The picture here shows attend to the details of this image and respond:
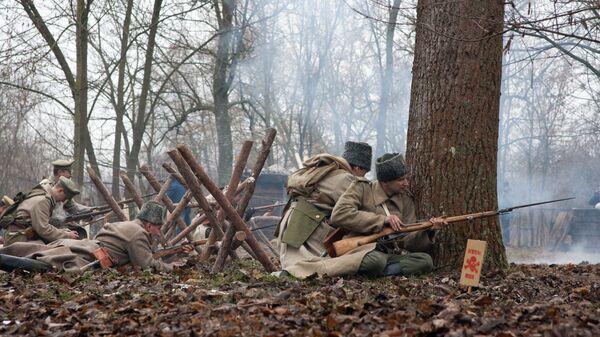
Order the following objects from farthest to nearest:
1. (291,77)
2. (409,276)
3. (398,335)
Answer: (291,77), (409,276), (398,335)

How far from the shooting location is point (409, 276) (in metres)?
9.15

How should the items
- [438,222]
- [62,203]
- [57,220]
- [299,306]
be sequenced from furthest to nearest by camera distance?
[62,203] → [57,220] → [438,222] → [299,306]

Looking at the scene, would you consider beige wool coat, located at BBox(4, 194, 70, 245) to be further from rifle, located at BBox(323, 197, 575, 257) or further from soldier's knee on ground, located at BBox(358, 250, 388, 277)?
soldier's knee on ground, located at BBox(358, 250, 388, 277)

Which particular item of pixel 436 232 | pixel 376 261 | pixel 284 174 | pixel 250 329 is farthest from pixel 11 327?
pixel 284 174

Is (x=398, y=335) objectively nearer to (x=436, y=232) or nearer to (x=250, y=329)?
(x=250, y=329)

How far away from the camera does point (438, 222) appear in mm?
8812

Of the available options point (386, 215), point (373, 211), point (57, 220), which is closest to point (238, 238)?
point (373, 211)

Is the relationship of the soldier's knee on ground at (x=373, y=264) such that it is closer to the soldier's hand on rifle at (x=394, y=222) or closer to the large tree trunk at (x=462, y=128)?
the soldier's hand on rifle at (x=394, y=222)

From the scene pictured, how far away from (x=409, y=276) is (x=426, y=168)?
1152 millimetres

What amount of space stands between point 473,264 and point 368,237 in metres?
1.69

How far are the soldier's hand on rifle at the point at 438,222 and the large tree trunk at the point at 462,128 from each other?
1.28 ft

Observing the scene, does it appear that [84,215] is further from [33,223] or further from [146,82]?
[146,82]

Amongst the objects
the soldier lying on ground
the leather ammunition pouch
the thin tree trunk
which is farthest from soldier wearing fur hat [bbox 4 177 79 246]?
the thin tree trunk

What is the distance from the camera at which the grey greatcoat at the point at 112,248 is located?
11.0 meters
